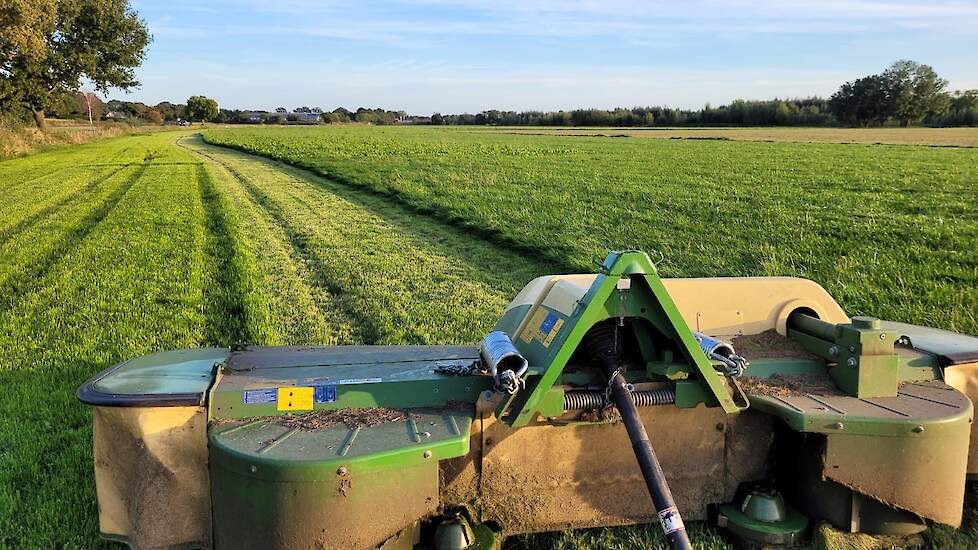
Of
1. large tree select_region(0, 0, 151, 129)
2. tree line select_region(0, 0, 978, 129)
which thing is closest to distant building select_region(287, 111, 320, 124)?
tree line select_region(0, 0, 978, 129)

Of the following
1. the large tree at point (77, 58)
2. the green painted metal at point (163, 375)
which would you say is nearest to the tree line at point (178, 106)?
the large tree at point (77, 58)

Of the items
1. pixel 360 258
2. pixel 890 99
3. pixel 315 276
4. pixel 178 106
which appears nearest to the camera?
pixel 315 276

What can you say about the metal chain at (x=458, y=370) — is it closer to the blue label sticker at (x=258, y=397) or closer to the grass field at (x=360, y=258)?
the blue label sticker at (x=258, y=397)

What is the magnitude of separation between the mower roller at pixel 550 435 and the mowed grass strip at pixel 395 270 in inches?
95.8

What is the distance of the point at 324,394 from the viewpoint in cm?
258

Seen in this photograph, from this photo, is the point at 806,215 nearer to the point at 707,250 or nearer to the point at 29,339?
the point at 707,250

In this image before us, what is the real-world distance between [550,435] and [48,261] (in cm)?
770

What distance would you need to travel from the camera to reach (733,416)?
290cm

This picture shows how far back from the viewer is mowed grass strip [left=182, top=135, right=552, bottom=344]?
5680mm

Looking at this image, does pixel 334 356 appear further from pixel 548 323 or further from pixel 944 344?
pixel 944 344

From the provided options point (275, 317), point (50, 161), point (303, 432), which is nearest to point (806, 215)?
point (275, 317)

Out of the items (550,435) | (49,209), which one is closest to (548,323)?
(550,435)

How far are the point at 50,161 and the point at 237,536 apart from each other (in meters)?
29.0

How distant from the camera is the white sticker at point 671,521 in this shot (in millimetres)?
2059
